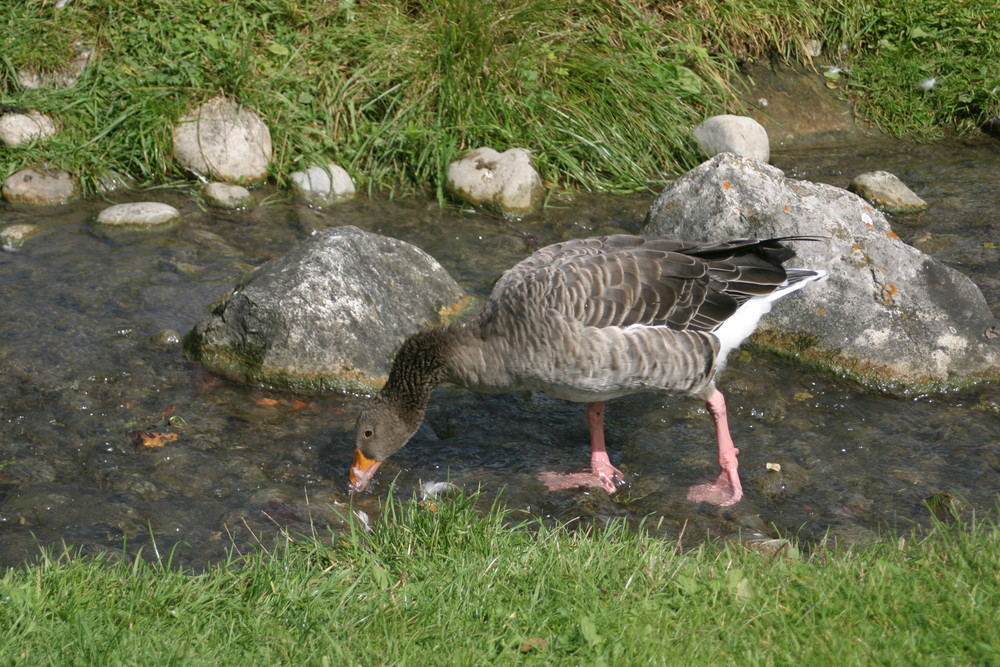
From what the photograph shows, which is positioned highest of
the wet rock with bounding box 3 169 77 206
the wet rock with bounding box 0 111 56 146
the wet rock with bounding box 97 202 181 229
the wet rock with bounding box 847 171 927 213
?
the wet rock with bounding box 0 111 56 146

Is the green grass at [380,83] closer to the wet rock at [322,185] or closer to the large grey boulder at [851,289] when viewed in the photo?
the wet rock at [322,185]

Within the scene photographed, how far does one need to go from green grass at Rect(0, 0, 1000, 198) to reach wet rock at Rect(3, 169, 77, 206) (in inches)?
5.8

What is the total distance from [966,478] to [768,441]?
1.07 m

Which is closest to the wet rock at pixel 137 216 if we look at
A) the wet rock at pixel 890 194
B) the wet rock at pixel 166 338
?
the wet rock at pixel 166 338

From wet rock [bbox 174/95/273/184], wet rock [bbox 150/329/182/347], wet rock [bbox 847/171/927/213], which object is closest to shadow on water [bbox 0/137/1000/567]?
wet rock [bbox 150/329/182/347]

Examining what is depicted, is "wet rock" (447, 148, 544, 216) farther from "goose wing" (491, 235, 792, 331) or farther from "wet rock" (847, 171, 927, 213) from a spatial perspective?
"goose wing" (491, 235, 792, 331)

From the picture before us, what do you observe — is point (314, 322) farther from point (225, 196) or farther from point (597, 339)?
point (225, 196)

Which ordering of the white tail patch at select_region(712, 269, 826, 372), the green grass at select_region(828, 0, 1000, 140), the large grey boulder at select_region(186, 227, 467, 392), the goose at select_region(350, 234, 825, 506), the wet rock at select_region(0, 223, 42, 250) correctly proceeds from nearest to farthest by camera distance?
the goose at select_region(350, 234, 825, 506) < the white tail patch at select_region(712, 269, 826, 372) < the large grey boulder at select_region(186, 227, 467, 392) < the wet rock at select_region(0, 223, 42, 250) < the green grass at select_region(828, 0, 1000, 140)

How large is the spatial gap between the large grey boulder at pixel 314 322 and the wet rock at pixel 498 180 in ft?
7.52

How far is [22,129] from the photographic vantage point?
899 cm

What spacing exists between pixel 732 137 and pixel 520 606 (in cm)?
707

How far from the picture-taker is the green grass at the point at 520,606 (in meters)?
3.36

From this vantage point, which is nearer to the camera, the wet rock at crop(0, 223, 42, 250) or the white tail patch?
the white tail patch

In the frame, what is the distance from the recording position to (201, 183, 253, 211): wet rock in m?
8.89
